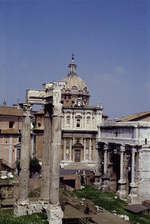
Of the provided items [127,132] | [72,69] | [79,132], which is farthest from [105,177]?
[72,69]

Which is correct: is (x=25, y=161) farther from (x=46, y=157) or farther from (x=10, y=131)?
(x=10, y=131)

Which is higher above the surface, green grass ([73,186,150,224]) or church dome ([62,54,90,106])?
church dome ([62,54,90,106])

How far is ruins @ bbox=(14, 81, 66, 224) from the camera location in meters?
15.0

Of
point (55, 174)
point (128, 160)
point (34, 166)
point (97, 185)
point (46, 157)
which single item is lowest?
point (97, 185)

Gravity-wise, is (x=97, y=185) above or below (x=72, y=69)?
below

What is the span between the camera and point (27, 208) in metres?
15.9

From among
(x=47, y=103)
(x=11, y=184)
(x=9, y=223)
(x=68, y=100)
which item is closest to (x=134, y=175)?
(x=11, y=184)

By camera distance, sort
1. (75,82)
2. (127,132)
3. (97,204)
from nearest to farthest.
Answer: (97,204), (127,132), (75,82)

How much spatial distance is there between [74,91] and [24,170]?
40.5 meters

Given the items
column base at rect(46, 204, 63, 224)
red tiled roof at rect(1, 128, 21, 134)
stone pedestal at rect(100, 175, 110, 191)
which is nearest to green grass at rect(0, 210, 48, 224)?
column base at rect(46, 204, 63, 224)

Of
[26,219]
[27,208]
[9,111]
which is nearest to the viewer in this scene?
[26,219]

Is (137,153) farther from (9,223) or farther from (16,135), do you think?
(9,223)

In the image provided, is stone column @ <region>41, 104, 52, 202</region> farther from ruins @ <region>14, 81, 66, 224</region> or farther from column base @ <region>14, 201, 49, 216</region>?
column base @ <region>14, 201, 49, 216</region>

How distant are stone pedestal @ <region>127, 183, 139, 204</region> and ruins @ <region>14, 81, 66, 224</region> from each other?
1476cm
